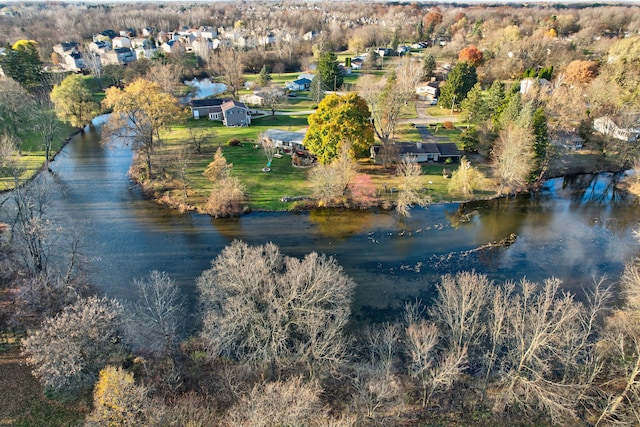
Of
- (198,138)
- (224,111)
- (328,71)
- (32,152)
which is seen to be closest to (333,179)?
(198,138)

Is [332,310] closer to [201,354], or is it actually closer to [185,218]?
[201,354]

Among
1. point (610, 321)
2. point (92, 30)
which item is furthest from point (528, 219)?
point (92, 30)

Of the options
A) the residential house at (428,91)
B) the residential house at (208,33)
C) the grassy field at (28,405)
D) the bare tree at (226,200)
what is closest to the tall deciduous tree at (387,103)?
the bare tree at (226,200)

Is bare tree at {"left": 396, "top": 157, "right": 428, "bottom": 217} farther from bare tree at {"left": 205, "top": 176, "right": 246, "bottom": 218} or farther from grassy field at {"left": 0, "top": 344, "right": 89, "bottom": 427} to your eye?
grassy field at {"left": 0, "top": 344, "right": 89, "bottom": 427}

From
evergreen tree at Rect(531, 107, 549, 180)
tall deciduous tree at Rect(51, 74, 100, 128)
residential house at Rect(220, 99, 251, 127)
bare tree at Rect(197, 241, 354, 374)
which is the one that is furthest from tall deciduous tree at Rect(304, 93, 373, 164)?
tall deciduous tree at Rect(51, 74, 100, 128)

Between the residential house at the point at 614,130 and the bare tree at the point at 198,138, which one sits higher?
the bare tree at the point at 198,138

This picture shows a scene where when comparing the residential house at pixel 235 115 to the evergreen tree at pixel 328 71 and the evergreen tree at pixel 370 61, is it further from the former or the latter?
the evergreen tree at pixel 370 61
